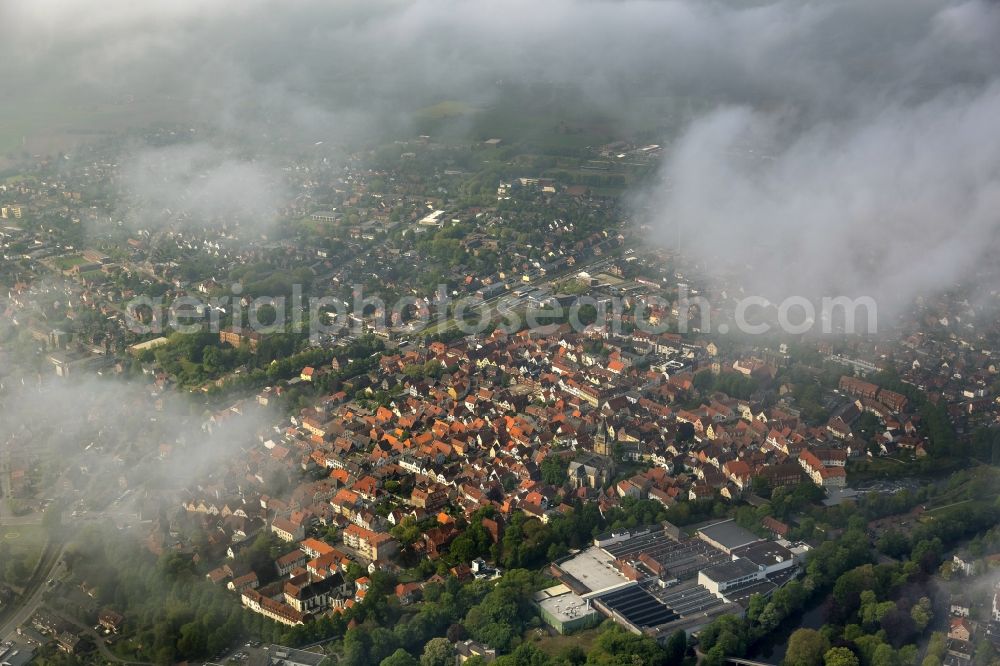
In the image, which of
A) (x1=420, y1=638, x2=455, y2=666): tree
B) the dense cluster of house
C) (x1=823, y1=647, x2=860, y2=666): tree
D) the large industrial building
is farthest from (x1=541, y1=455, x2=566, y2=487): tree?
(x1=823, y1=647, x2=860, y2=666): tree

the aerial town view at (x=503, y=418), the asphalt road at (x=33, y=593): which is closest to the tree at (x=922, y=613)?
the aerial town view at (x=503, y=418)

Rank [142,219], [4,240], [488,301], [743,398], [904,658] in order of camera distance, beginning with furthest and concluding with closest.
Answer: [142,219] → [4,240] → [488,301] → [743,398] → [904,658]

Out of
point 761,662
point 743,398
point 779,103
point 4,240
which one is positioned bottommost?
point 761,662

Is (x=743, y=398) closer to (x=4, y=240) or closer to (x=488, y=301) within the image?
(x=488, y=301)

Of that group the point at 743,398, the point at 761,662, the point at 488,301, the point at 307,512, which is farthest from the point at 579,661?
the point at 488,301

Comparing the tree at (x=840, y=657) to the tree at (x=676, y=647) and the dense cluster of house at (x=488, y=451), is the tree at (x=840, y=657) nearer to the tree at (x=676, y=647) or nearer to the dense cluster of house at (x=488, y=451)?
the tree at (x=676, y=647)

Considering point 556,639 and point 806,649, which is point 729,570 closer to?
point 806,649

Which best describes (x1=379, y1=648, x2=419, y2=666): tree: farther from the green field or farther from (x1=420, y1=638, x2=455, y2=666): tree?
the green field
